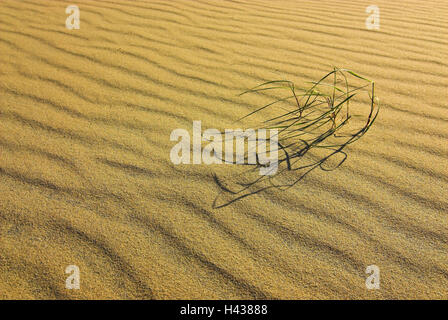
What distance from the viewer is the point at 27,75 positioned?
86.1 inches

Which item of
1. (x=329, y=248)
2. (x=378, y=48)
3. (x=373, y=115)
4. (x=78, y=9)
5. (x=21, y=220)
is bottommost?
(x=329, y=248)

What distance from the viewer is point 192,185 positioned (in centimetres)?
146

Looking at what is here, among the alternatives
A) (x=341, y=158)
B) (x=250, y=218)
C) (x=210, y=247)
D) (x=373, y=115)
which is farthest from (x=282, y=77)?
(x=210, y=247)

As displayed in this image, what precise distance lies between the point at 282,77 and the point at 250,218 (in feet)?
4.09

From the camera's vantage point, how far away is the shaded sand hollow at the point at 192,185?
1.13 metres

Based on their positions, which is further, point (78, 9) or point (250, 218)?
point (78, 9)

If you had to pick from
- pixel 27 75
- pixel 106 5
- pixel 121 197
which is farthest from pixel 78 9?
pixel 121 197

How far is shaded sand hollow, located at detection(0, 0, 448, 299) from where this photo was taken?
1130 mm

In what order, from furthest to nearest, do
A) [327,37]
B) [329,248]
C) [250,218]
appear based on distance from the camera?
[327,37] < [250,218] < [329,248]

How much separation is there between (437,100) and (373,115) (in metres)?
0.43

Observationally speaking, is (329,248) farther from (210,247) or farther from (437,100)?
(437,100)
